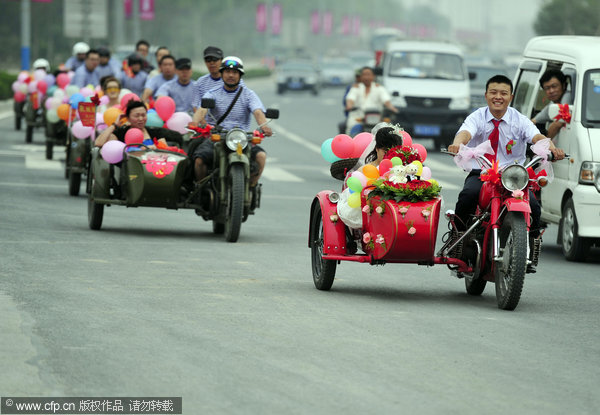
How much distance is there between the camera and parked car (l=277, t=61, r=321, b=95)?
66.4 meters

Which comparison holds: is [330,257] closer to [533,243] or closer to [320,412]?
[533,243]

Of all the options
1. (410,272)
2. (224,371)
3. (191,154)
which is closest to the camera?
(224,371)

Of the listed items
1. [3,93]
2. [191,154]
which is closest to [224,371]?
[191,154]

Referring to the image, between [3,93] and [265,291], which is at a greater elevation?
[265,291]

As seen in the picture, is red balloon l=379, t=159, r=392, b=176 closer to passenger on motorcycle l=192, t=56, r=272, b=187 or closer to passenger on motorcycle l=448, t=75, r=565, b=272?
passenger on motorcycle l=448, t=75, r=565, b=272

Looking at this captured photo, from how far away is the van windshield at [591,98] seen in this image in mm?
13625

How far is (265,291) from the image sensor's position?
10.3m

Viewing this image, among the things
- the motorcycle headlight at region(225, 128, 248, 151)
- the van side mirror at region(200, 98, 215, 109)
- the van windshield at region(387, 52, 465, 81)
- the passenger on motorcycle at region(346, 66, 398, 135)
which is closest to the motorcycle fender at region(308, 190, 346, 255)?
the van side mirror at region(200, 98, 215, 109)

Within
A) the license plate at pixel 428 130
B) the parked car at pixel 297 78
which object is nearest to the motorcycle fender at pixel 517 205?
the license plate at pixel 428 130

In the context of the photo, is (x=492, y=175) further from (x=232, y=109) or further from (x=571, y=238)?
(x=232, y=109)

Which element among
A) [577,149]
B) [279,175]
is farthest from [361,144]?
[279,175]

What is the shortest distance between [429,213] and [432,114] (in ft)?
67.1

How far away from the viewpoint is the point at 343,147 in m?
11.0

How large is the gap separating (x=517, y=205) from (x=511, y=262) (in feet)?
1.31
